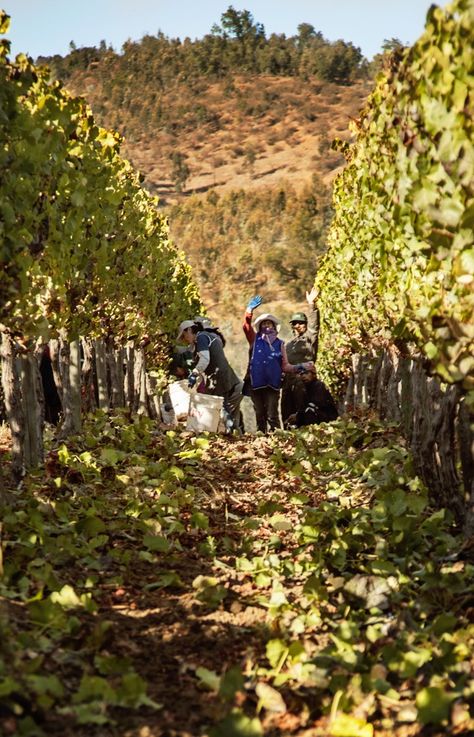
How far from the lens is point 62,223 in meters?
7.20

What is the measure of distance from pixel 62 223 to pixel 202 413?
156 inches

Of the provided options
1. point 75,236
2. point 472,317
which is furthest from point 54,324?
point 472,317

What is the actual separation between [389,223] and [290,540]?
92.0 inches

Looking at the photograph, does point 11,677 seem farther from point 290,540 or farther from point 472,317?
point 290,540

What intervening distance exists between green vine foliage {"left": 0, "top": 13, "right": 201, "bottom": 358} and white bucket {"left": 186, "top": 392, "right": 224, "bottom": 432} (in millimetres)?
1522

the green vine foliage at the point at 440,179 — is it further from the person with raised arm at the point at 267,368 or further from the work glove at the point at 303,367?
the work glove at the point at 303,367

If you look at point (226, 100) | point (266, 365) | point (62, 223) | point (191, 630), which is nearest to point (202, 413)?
point (266, 365)

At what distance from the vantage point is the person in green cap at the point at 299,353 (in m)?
12.9

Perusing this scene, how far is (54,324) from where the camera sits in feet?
24.8

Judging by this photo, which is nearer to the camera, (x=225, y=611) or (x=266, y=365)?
(x=225, y=611)

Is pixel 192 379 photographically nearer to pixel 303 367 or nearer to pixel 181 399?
pixel 181 399

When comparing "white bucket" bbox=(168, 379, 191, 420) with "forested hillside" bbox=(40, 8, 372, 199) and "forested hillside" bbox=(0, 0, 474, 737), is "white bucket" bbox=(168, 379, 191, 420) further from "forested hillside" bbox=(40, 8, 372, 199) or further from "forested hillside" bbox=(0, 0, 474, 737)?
"forested hillside" bbox=(40, 8, 372, 199)

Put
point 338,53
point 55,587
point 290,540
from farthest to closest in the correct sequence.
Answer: point 338,53, point 290,540, point 55,587

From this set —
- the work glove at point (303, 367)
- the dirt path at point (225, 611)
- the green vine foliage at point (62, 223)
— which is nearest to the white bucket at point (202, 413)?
the green vine foliage at point (62, 223)
